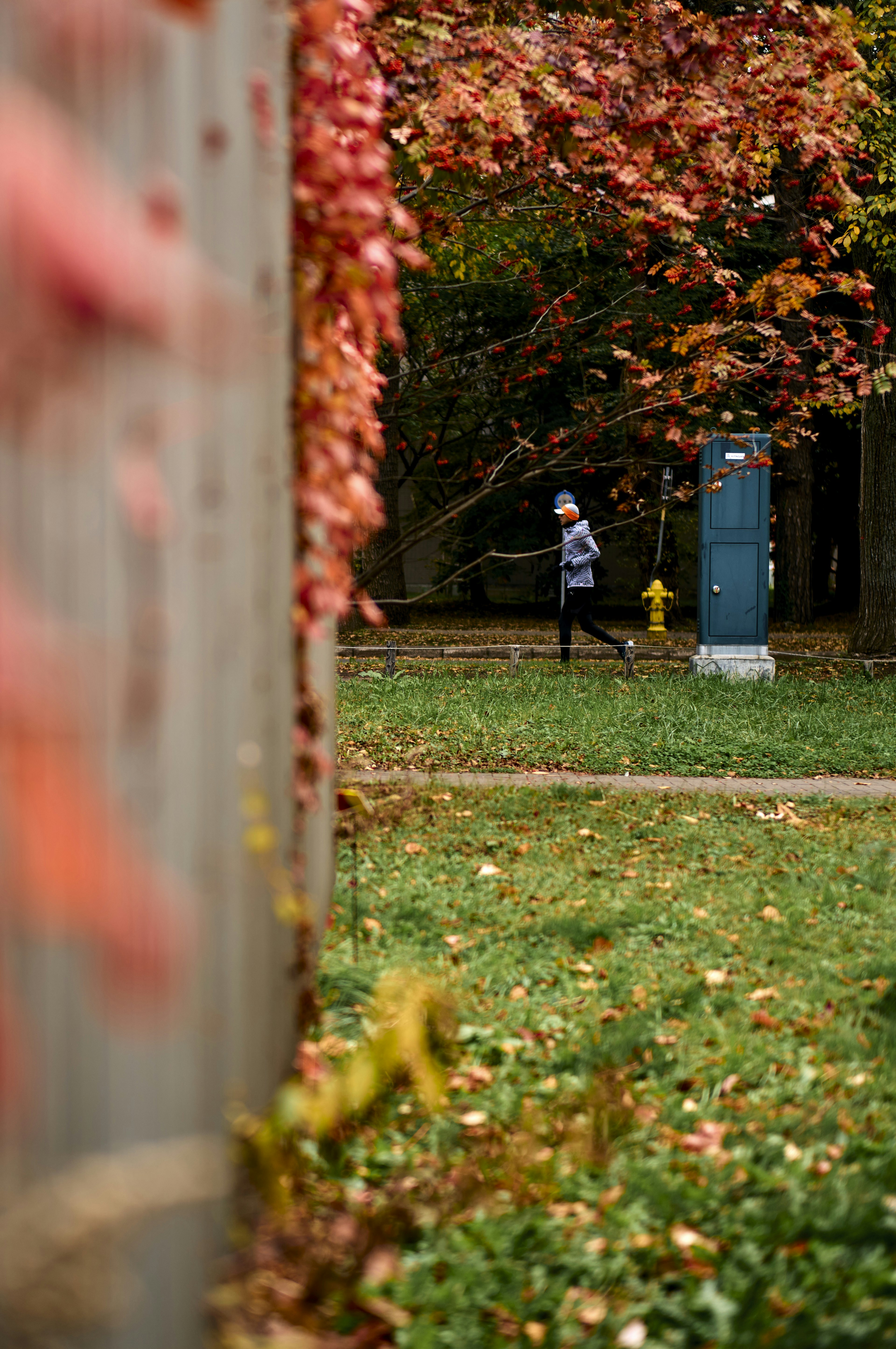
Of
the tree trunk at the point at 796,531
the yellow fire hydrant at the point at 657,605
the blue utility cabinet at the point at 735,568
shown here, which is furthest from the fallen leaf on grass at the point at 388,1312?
the tree trunk at the point at 796,531

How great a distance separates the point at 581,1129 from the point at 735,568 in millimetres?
12862

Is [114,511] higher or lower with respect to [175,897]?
higher

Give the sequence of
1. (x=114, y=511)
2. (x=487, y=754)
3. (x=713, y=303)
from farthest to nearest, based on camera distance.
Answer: (x=487, y=754) < (x=713, y=303) < (x=114, y=511)

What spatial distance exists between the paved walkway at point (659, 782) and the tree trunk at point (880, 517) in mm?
8284

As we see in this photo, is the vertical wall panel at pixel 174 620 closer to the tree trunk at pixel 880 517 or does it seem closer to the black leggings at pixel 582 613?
the black leggings at pixel 582 613

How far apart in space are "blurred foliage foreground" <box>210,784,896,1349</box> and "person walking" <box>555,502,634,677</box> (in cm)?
908

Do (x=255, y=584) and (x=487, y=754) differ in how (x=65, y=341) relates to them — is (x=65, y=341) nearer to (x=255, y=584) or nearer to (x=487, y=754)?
(x=255, y=584)

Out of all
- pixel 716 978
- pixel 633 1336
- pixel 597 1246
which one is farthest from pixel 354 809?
pixel 633 1336

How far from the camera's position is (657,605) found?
21.8 metres

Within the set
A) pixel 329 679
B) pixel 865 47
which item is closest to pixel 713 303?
pixel 329 679

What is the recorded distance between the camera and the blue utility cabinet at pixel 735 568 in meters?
15.2

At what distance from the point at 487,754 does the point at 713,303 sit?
3.67 m

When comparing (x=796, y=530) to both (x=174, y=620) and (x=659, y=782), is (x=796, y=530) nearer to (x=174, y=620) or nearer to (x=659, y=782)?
(x=659, y=782)

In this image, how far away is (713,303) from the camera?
8023mm
